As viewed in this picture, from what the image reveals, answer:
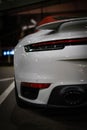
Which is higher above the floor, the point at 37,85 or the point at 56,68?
the point at 56,68

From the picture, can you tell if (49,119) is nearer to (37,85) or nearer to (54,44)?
(37,85)

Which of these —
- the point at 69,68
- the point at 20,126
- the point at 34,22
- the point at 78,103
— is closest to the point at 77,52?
the point at 69,68

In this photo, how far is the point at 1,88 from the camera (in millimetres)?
6469

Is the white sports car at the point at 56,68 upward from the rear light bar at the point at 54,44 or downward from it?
downward

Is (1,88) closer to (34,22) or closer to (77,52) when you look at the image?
(77,52)

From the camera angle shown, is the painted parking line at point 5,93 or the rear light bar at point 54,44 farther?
the painted parking line at point 5,93

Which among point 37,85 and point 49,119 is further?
point 49,119

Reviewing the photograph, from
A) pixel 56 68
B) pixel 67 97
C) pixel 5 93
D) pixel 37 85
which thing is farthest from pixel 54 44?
pixel 5 93

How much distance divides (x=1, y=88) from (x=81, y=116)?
2.87 m

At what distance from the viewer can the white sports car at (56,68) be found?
3.37m

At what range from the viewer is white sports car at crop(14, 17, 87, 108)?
3.37 meters

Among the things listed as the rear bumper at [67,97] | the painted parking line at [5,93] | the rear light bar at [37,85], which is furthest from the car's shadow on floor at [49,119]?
the painted parking line at [5,93]

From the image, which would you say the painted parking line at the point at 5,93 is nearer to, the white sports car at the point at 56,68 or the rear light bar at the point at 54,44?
the white sports car at the point at 56,68

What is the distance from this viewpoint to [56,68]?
3.44 metres
